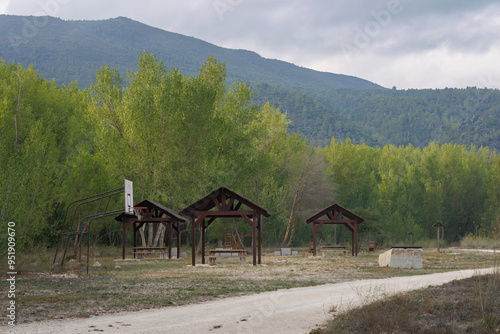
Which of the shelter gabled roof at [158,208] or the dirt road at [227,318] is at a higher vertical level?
the shelter gabled roof at [158,208]

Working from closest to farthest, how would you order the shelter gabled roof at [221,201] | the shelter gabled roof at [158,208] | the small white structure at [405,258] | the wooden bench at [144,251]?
the small white structure at [405,258], the shelter gabled roof at [221,201], the shelter gabled roof at [158,208], the wooden bench at [144,251]

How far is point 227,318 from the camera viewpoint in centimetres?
1009

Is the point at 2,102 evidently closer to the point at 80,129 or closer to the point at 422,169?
the point at 80,129

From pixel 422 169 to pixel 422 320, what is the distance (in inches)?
2296

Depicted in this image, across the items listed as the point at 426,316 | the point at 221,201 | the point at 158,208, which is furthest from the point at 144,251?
the point at 426,316

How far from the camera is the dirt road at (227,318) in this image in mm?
9055

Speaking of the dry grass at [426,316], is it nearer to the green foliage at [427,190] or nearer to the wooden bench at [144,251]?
the wooden bench at [144,251]

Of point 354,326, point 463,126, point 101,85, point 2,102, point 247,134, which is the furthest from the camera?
point 463,126

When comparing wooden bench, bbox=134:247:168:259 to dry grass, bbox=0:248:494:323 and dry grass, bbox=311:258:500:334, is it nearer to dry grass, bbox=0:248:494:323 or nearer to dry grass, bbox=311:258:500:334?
dry grass, bbox=0:248:494:323

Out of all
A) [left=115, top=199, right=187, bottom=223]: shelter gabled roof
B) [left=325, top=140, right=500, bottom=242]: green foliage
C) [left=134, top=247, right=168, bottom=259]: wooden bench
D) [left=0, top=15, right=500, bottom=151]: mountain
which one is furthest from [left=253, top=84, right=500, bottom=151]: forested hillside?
[left=115, top=199, right=187, bottom=223]: shelter gabled roof

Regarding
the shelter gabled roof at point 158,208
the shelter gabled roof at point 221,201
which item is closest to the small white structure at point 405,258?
the shelter gabled roof at point 221,201

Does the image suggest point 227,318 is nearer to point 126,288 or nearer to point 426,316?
point 426,316

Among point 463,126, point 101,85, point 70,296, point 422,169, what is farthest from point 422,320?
point 463,126

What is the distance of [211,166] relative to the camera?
38188 millimetres
